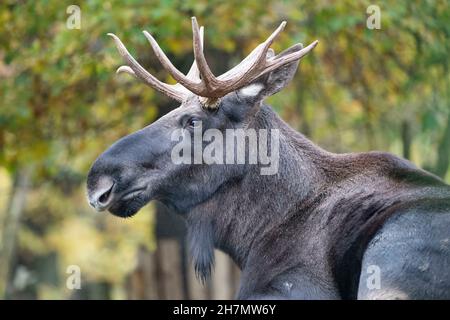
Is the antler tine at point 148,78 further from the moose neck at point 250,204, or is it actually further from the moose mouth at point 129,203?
the moose mouth at point 129,203

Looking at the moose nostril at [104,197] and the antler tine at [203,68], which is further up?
the antler tine at [203,68]

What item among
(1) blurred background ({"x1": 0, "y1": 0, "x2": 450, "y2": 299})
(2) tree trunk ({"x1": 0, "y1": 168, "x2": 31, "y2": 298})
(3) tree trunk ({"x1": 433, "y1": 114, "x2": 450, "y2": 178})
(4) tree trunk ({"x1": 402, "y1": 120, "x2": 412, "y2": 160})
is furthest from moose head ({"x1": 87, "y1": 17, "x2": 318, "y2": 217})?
(2) tree trunk ({"x1": 0, "y1": 168, "x2": 31, "y2": 298})

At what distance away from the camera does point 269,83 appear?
23.6 ft

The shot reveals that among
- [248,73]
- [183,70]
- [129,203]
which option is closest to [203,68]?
[248,73]

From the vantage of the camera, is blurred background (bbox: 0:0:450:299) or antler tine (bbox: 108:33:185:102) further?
blurred background (bbox: 0:0:450:299)

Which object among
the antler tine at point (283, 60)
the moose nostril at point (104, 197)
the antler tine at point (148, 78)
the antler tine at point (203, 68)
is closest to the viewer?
the antler tine at point (203, 68)

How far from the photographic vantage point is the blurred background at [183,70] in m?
11.8

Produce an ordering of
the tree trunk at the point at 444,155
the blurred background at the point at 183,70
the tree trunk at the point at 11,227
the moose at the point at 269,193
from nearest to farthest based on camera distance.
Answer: the moose at the point at 269,193
the tree trunk at the point at 444,155
the blurred background at the point at 183,70
the tree trunk at the point at 11,227

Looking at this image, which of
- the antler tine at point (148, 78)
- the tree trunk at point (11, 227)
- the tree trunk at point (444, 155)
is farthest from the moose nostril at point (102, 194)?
the tree trunk at point (11, 227)

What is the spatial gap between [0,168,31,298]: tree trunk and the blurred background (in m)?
0.03

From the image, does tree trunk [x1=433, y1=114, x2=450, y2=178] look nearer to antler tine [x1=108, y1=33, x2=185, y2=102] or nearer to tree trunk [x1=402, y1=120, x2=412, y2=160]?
tree trunk [x1=402, y1=120, x2=412, y2=160]

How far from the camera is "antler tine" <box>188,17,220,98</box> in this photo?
6.54m

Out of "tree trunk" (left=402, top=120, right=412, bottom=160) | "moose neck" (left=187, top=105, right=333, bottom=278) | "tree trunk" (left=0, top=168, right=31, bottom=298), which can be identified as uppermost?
"tree trunk" (left=402, top=120, right=412, bottom=160)
